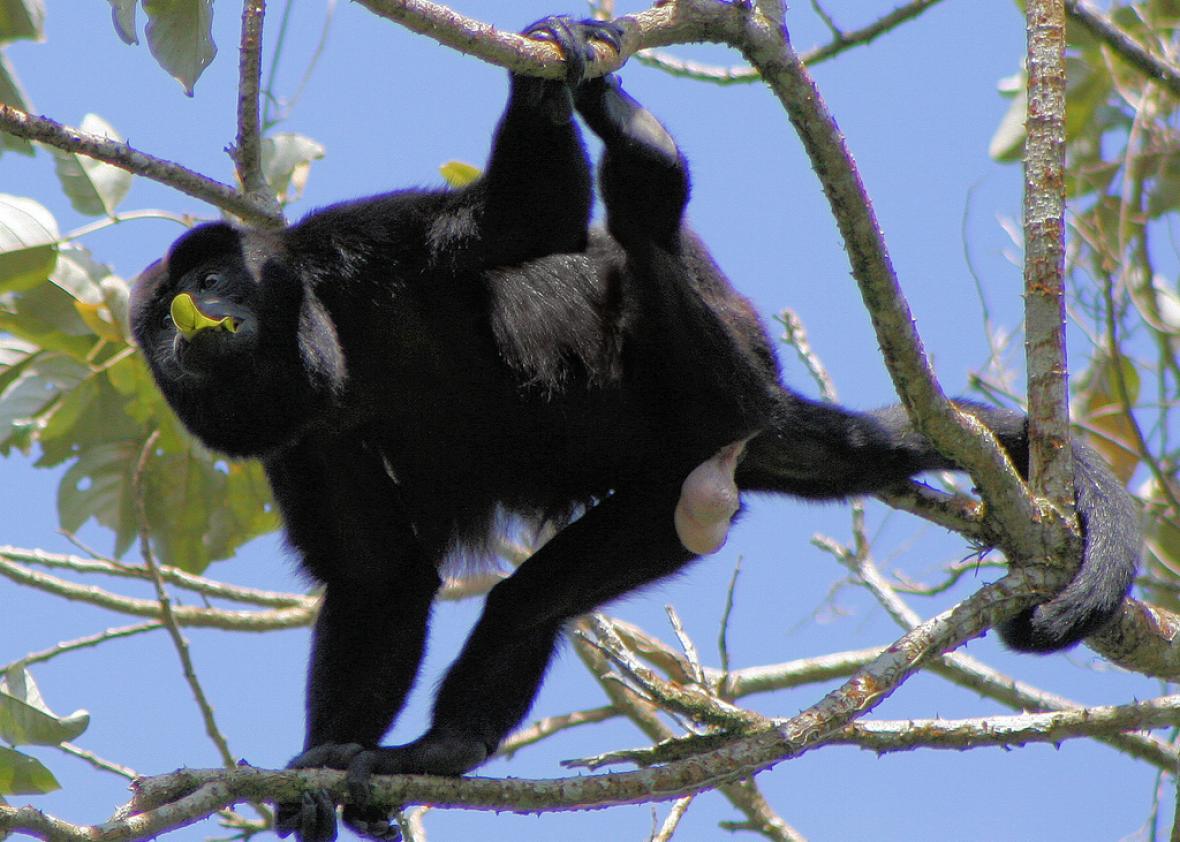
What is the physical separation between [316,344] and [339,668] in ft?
3.12

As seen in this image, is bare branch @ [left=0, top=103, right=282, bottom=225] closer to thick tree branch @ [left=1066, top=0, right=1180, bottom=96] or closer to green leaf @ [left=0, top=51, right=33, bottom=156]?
green leaf @ [left=0, top=51, right=33, bottom=156]

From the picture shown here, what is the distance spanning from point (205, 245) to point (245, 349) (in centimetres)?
38

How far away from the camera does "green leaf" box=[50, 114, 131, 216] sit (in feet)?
13.9

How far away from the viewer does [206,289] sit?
3715 millimetres

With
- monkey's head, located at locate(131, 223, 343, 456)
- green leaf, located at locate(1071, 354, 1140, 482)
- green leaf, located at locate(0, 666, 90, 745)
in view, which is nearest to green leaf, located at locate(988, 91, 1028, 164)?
green leaf, located at locate(1071, 354, 1140, 482)

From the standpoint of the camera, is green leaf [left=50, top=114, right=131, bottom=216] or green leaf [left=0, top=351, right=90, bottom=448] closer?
green leaf [left=50, top=114, right=131, bottom=216]

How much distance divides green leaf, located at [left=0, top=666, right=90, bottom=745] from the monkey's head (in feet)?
3.68

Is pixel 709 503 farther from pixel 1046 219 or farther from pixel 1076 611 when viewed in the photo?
pixel 1046 219

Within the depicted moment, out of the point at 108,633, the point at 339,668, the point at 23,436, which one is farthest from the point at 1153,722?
the point at 23,436

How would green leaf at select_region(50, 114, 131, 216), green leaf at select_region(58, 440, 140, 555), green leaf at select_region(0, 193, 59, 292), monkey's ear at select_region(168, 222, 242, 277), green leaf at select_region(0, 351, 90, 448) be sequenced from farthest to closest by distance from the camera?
green leaf at select_region(58, 440, 140, 555) < green leaf at select_region(0, 351, 90, 448) < green leaf at select_region(50, 114, 131, 216) < green leaf at select_region(0, 193, 59, 292) < monkey's ear at select_region(168, 222, 242, 277)

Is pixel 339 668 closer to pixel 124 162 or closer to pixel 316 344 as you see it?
pixel 316 344

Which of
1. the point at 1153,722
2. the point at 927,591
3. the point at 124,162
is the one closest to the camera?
the point at 124,162

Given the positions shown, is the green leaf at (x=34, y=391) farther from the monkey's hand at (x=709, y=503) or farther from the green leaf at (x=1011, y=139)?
the green leaf at (x=1011, y=139)

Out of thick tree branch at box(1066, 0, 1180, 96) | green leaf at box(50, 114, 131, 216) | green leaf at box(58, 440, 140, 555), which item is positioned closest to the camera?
green leaf at box(50, 114, 131, 216)
